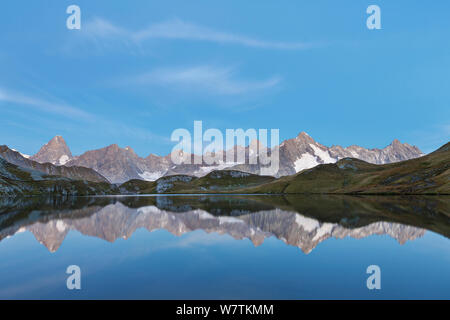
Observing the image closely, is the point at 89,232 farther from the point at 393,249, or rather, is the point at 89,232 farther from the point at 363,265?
the point at 393,249

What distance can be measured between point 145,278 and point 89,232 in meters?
26.0

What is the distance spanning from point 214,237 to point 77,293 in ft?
73.9

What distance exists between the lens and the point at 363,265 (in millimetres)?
23109

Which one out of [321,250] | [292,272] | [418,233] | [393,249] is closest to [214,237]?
[321,250]

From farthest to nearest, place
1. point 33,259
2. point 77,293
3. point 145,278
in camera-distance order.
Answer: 1. point 33,259
2. point 145,278
3. point 77,293

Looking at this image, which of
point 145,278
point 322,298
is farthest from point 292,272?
point 145,278
